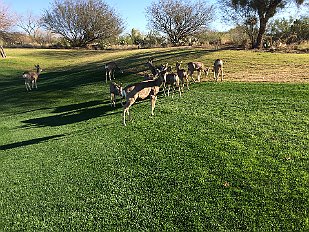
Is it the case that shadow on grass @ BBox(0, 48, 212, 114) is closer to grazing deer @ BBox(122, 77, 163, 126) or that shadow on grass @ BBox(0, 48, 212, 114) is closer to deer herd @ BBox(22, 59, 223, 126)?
deer herd @ BBox(22, 59, 223, 126)

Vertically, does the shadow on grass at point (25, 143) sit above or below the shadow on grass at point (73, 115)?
below


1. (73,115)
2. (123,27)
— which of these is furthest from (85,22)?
(73,115)

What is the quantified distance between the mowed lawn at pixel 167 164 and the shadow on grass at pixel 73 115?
0.16ft

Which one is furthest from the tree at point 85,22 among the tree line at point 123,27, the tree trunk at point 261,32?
the tree trunk at point 261,32

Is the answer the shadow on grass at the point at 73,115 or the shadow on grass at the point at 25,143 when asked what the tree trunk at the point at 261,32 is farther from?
the shadow on grass at the point at 25,143

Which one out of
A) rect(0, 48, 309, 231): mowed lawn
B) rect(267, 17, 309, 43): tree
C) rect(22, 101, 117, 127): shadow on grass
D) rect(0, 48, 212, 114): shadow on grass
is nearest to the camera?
rect(0, 48, 309, 231): mowed lawn

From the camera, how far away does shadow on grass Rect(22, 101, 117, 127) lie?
11.8 meters

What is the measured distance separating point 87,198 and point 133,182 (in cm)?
99

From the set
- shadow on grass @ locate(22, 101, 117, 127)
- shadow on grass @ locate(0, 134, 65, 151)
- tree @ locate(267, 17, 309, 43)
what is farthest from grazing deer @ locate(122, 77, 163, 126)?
tree @ locate(267, 17, 309, 43)

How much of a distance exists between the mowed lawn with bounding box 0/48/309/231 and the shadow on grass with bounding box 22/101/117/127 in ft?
0.16

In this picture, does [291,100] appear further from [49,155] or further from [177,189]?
[49,155]

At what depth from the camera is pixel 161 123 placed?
9.89 metres

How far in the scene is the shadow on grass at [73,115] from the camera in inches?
463

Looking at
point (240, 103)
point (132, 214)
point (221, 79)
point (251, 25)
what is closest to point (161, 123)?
point (240, 103)
